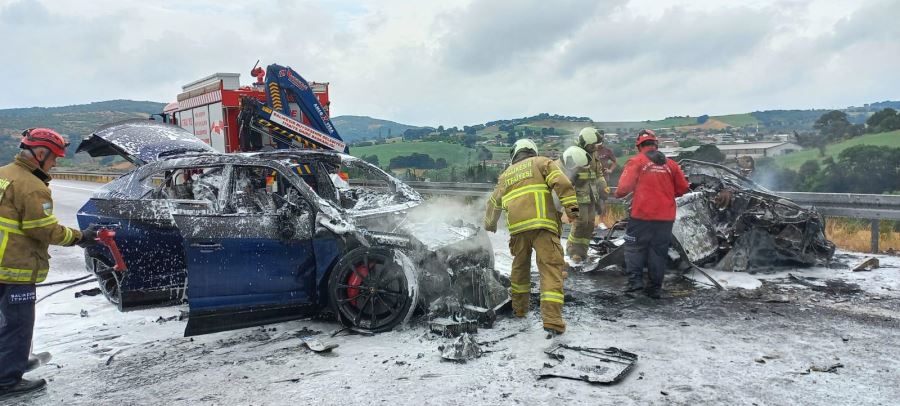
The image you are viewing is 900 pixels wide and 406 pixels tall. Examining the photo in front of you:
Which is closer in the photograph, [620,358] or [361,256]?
[620,358]

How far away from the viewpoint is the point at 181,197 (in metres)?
5.56

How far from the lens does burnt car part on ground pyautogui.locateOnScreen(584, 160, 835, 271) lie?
655cm

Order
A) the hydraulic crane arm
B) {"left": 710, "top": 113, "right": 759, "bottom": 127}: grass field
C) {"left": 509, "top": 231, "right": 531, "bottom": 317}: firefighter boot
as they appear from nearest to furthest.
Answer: {"left": 509, "top": 231, "right": 531, "bottom": 317}: firefighter boot → the hydraulic crane arm → {"left": 710, "top": 113, "right": 759, "bottom": 127}: grass field

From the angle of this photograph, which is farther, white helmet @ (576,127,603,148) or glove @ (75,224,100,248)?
white helmet @ (576,127,603,148)

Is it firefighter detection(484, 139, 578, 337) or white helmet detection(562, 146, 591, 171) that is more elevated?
white helmet detection(562, 146, 591, 171)

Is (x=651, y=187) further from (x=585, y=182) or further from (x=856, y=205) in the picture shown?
(x=856, y=205)

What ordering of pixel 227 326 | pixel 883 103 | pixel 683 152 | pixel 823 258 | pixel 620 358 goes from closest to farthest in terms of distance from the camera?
pixel 620 358, pixel 227 326, pixel 823 258, pixel 683 152, pixel 883 103

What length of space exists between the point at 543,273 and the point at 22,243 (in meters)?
4.00

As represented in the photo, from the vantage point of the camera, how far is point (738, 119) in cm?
1126

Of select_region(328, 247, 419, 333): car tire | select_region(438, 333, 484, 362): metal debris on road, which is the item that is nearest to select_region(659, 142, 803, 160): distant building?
select_region(328, 247, 419, 333): car tire

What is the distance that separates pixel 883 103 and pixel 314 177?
461 inches

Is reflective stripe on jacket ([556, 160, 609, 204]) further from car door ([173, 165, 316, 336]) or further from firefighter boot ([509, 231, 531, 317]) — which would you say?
car door ([173, 165, 316, 336])

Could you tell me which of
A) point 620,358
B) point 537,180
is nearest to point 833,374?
point 620,358

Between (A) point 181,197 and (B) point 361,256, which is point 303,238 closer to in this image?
(B) point 361,256
